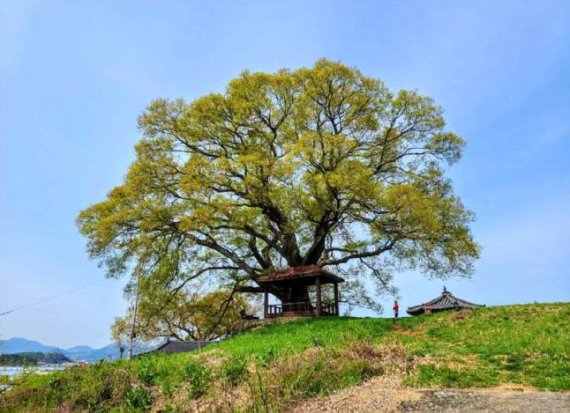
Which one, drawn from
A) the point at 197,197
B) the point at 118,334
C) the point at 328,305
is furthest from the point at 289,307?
the point at 118,334

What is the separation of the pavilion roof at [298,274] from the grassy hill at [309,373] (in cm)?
756

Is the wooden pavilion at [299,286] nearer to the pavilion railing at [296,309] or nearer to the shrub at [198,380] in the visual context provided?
the pavilion railing at [296,309]

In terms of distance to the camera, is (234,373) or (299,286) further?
(299,286)

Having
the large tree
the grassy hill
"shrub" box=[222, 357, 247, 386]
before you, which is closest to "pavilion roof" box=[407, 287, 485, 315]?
the large tree

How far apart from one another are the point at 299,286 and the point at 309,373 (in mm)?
14246

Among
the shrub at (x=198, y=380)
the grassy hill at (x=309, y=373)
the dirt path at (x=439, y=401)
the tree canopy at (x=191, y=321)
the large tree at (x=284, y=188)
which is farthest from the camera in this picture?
the tree canopy at (x=191, y=321)

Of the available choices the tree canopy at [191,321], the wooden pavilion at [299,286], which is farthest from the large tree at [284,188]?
the tree canopy at [191,321]

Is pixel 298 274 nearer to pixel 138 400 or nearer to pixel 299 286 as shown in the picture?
pixel 299 286

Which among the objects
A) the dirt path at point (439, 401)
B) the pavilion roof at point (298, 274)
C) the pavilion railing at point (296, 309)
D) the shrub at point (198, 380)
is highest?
the pavilion roof at point (298, 274)

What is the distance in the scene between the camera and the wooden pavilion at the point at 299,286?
21.9 metres

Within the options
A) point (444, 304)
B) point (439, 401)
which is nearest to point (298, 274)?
point (444, 304)

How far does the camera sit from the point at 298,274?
21.8 meters

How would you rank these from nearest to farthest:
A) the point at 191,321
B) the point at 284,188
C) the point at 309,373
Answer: the point at 309,373 < the point at 284,188 < the point at 191,321

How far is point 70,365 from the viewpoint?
43.3 feet
